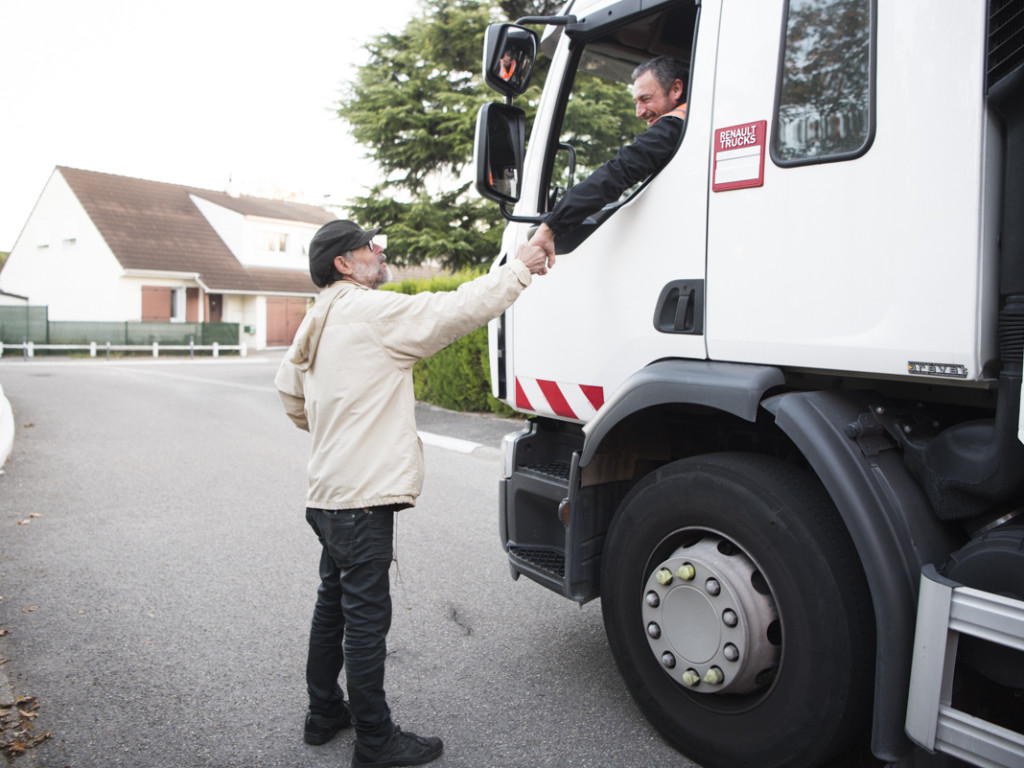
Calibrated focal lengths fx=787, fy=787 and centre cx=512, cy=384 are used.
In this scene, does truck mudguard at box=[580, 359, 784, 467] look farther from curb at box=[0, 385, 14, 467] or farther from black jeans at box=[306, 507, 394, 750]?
curb at box=[0, 385, 14, 467]

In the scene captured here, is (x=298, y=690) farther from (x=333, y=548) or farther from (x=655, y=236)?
(x=655, y=236)

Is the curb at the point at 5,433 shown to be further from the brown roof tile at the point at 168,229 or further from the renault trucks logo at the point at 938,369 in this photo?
the brown roof tile at the point at 168,229

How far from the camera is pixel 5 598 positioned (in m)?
4.21

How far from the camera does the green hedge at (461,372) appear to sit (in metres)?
11.5

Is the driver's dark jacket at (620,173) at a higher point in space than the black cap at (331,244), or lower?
higher

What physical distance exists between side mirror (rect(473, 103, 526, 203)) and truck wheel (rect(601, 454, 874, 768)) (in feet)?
4.11

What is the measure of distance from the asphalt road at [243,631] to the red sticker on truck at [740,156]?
1.95 meters

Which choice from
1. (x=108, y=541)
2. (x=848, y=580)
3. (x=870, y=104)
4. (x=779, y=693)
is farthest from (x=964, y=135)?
(x=108, y=541)

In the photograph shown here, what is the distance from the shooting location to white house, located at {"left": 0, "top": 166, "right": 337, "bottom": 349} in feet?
106

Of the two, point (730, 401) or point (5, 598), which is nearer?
point (730, 401)

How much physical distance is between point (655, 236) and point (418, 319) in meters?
0.86

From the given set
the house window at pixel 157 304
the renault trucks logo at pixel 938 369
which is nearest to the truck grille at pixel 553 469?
the renault trucks logo at pixel 938 369

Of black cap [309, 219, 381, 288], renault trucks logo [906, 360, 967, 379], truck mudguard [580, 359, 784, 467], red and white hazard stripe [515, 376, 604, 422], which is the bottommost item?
red and white hazard stripe [515, 376, 604, 422]

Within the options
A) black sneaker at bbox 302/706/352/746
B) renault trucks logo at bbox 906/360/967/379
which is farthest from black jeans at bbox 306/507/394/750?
renault trucks logo at bbox 906/360/967/379
